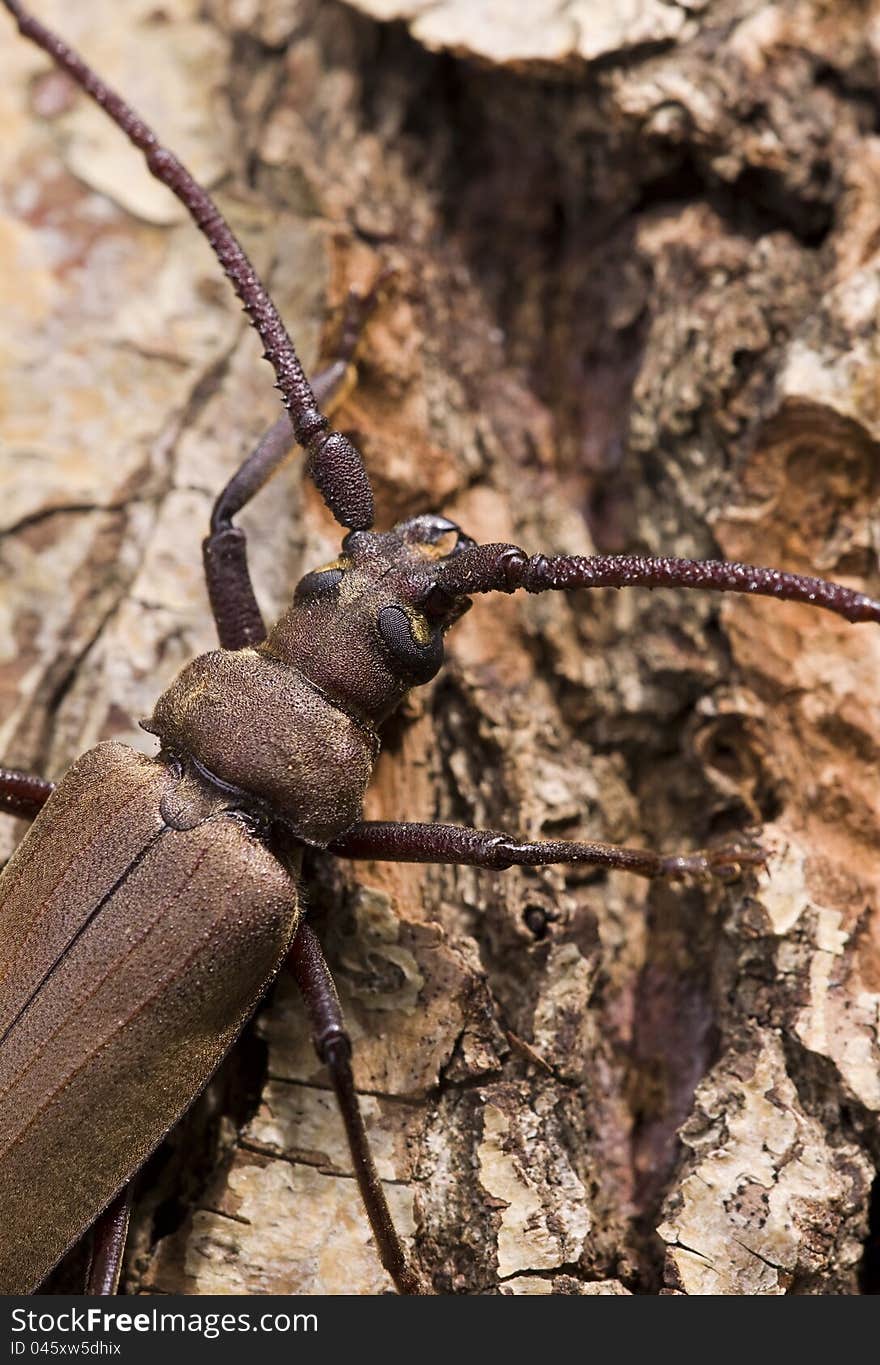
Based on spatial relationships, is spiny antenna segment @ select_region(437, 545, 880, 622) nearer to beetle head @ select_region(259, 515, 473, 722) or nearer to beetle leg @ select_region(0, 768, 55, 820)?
beetle head @ select_region(259, 515, 473, 722)

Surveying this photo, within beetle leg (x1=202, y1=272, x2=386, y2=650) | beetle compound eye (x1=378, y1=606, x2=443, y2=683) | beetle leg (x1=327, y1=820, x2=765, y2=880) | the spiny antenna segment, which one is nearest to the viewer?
the spiny antenna segment

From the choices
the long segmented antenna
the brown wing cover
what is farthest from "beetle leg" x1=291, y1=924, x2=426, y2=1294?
the long segmented antenna

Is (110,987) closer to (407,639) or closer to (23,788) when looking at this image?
(23,788)

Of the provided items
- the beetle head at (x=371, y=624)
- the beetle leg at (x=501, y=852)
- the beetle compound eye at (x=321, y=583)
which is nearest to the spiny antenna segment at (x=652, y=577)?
the beetle head at (x=371, y=624)

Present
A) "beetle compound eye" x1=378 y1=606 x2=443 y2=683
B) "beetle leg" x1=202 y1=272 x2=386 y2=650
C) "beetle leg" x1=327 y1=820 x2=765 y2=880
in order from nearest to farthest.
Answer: "beetle leg" x1=327 y1=820 x2=765 y2=880, "beetle compound eye" x1=378 y1=606 x2=443 y2=683, "beetle leg" x1=202 y1=272 x2=386 y2=650

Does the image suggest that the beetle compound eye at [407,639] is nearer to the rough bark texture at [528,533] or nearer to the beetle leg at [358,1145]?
the rough bark texture at [528,533]

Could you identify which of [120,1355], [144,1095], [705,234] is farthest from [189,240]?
[120,1355]
